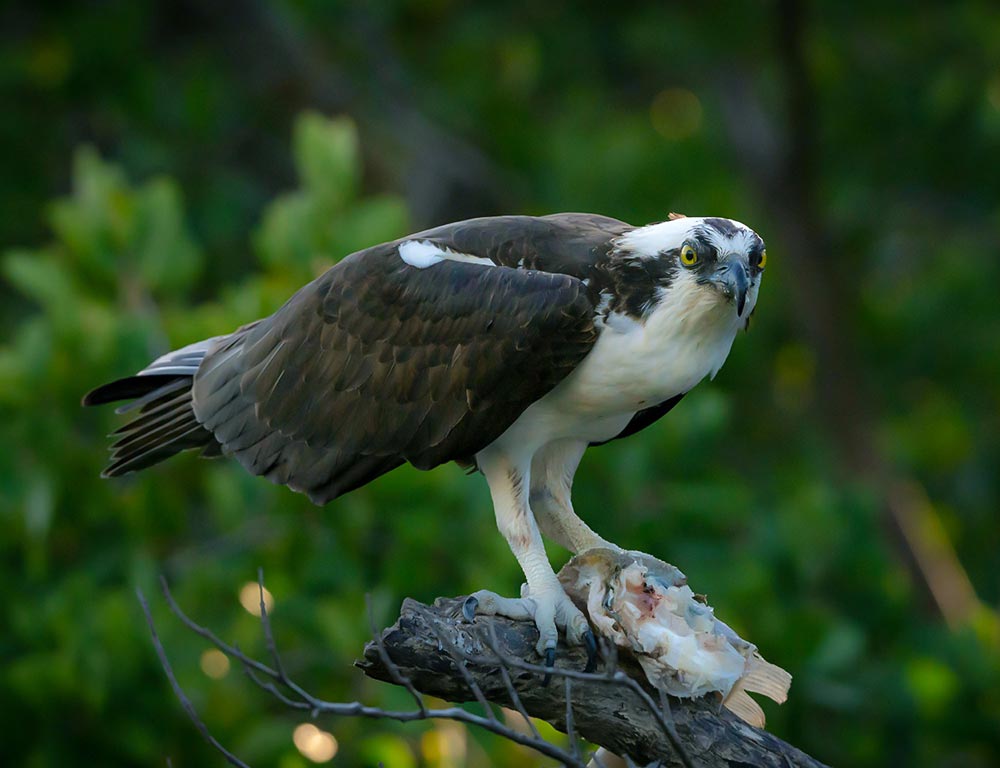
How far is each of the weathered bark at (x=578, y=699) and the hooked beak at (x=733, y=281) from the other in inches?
38.7

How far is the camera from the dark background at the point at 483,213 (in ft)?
20.9

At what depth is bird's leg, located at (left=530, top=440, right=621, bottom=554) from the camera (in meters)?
4.20

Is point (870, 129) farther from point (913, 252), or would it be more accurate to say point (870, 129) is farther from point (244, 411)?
point (244, 411)

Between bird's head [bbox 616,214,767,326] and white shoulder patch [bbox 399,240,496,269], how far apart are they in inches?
18.4

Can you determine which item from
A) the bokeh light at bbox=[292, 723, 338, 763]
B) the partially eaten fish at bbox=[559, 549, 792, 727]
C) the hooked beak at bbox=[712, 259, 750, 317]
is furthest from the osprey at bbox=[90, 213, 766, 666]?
the bokeh light at bbox=[292, 723, 338, 763]

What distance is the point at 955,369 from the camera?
10961mm

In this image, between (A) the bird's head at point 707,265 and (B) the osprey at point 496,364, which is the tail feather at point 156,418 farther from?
(A) the bird's head at point 707,265

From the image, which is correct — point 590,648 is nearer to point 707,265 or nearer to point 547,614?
point 547,614

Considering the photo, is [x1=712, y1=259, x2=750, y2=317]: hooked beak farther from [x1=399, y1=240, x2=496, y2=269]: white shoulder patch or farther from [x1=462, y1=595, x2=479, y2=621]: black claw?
[x1=462, y1=595, x2=479, y2=621]: black claw

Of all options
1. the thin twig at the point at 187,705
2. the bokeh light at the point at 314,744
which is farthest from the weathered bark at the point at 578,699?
the bokeh light at the point at 314,744

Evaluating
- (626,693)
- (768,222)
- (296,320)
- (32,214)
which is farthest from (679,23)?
(626,693)

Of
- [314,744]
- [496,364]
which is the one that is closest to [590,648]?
[496,364]

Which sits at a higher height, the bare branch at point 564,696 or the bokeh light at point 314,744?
the bare branch at point 564,696

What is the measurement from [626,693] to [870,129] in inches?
279
